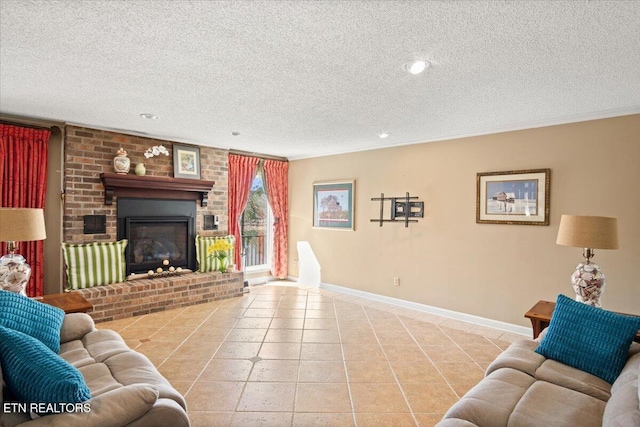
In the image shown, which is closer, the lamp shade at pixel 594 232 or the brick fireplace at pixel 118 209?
the lamp shade at pixel 594 232

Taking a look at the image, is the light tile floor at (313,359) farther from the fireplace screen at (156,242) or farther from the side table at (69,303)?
the fireplace screen at (156,242)

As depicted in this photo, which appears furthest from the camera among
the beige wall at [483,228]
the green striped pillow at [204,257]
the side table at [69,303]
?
the green striped pillow at [204,257]

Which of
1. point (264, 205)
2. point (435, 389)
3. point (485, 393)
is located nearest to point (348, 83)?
point (485, 393)

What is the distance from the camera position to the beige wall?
138 inches

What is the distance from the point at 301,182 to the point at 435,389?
4.48 meters

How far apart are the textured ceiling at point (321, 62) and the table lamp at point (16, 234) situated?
3.51ft

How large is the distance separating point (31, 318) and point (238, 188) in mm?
4174

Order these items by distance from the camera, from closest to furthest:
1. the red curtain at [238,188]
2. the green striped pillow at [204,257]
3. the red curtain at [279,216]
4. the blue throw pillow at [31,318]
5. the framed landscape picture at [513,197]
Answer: the blue throw pillow at [31,318] → the framed landscape picture at [513,197] → the green striped pillow at [204,257] → the red curtain at [238,188] → the red curtain at [279,216]

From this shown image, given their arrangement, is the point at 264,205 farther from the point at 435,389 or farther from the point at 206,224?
the point at 435,389

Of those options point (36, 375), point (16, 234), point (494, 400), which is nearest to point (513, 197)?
point (494, 400)

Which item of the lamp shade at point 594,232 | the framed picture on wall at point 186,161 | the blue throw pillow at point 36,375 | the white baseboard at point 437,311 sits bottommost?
the white baseboard at point 437,311

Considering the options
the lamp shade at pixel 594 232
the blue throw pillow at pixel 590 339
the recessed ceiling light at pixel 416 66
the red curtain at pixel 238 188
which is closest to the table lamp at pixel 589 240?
the lamp shade at pixel 594 232

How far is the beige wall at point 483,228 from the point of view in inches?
138

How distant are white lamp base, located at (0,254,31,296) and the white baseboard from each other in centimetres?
414
